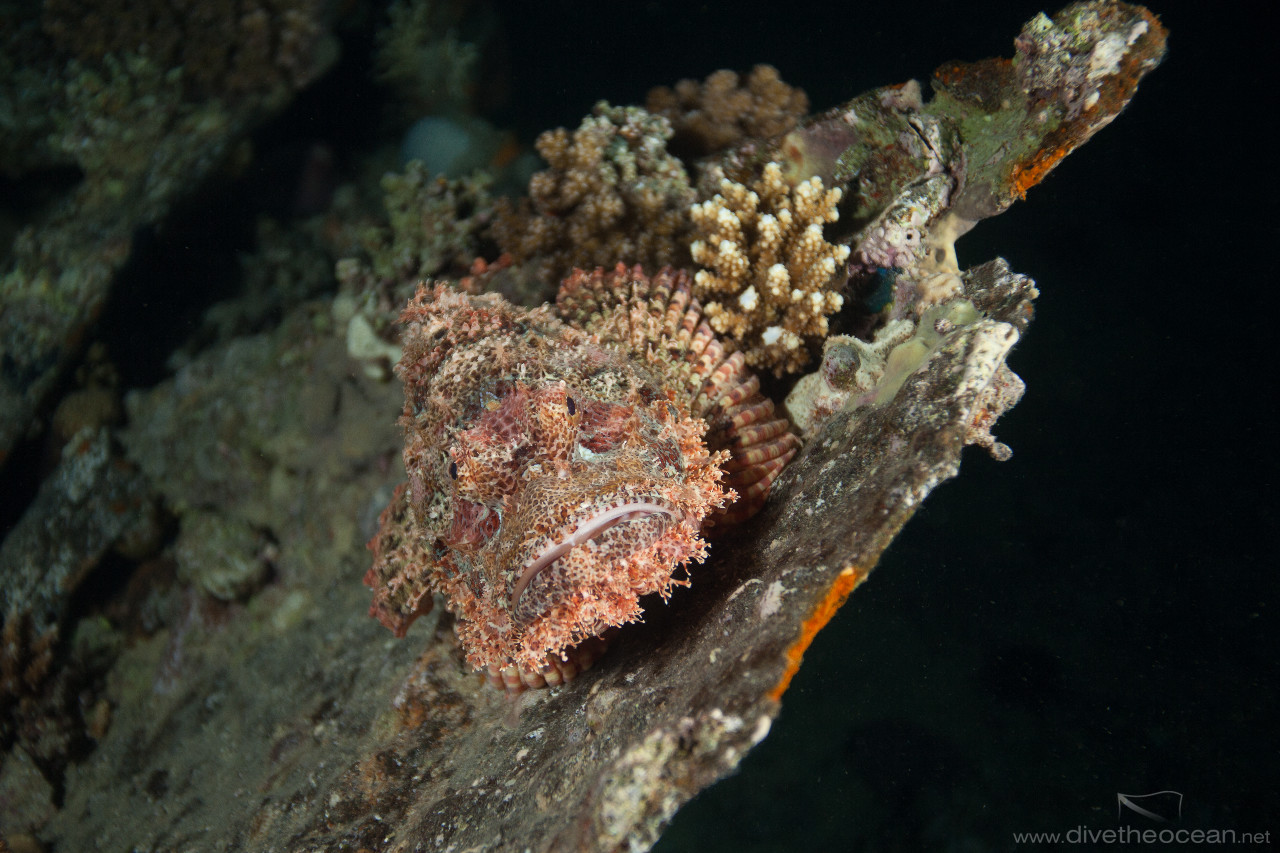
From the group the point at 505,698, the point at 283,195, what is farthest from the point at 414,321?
the point at 283,195

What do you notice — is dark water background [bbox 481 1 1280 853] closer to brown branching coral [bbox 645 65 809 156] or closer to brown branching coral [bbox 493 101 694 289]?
brown branching coral [bbox 645 65 809 156]

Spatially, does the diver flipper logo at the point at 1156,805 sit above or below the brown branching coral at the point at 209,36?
below

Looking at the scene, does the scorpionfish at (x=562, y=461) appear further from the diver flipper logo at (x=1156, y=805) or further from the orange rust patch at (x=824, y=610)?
the diver flipper logo at (x=1156, y=805)

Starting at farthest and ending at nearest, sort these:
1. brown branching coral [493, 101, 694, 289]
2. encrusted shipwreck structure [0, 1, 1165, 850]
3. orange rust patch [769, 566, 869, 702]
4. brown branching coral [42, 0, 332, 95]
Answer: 1. brown branching coral [42, 0, 332, 95]
2. brown branching coral [493, 101, 694, 289]
3. encrusted shipwreck structure [0, 1, 1165, 850]
4. orange rust patch [769, 566, 869, 702]

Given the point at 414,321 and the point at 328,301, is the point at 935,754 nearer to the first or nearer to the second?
the point at 414,321

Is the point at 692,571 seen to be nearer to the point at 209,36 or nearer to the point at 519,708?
the point at 519,708

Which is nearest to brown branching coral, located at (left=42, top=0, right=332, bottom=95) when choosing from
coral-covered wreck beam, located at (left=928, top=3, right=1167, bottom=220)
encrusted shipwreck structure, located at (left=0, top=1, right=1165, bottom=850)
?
encrusted shipwreck structure, located at (left=0, top=1, right=1165, bottom=850)

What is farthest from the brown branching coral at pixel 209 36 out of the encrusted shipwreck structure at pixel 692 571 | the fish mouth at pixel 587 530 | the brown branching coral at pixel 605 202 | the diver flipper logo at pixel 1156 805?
the diver flipper logo at pixel 1156 805
